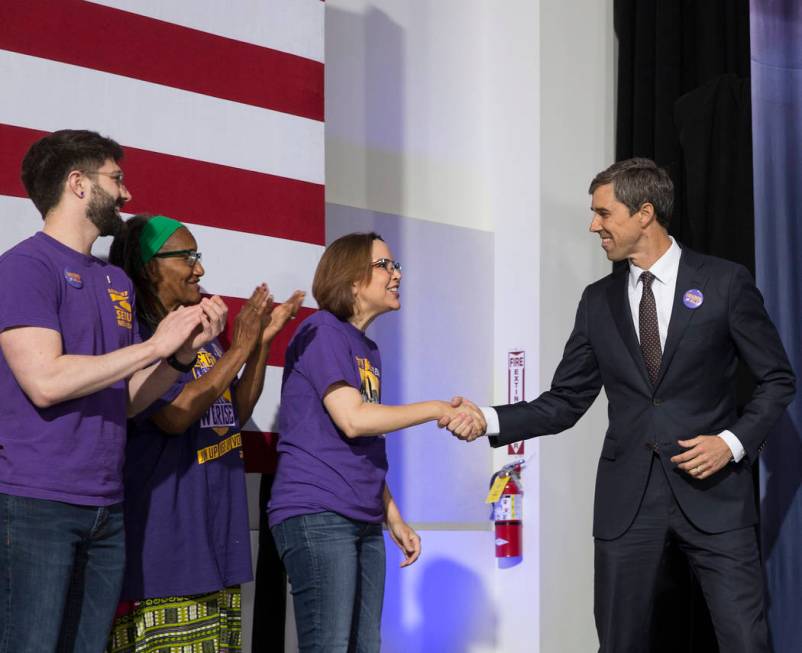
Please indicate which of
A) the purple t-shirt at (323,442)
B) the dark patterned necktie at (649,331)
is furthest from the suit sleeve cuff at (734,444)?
the purple t-shirt at (323,442)

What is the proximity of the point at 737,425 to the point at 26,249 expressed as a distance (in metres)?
1.73

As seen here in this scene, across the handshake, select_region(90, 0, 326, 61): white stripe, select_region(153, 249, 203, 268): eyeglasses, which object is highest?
select_region(90, 0, 326, 61): white stripe

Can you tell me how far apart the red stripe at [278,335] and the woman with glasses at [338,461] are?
433mm

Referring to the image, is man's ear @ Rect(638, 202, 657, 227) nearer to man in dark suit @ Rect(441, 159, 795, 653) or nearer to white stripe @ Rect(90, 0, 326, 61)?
man in dark suit @ Rect(441, 159, 795, 653)

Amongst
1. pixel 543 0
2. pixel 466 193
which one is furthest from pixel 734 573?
pixel 543 0

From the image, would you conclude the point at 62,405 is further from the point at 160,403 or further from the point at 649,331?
the point at 649,331

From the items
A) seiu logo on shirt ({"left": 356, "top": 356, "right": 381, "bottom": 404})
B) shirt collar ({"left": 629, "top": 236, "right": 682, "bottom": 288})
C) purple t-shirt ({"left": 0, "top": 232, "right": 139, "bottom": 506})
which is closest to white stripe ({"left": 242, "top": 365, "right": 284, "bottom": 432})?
seiu logo on shirt ({"left": 356, "top": 356, "right": 381, "bottom": 404})

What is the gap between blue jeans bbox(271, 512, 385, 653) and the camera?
248 cm

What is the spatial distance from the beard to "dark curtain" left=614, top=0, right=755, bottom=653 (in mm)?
2462

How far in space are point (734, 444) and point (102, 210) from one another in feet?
5.26

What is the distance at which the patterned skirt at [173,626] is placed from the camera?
2.41m

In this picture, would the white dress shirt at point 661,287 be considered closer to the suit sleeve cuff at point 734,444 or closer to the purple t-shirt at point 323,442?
the suit sleeve cuff at point 734,444

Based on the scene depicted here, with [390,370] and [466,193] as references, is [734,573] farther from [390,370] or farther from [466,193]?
[466,193]

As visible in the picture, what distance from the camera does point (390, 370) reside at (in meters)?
4.14
